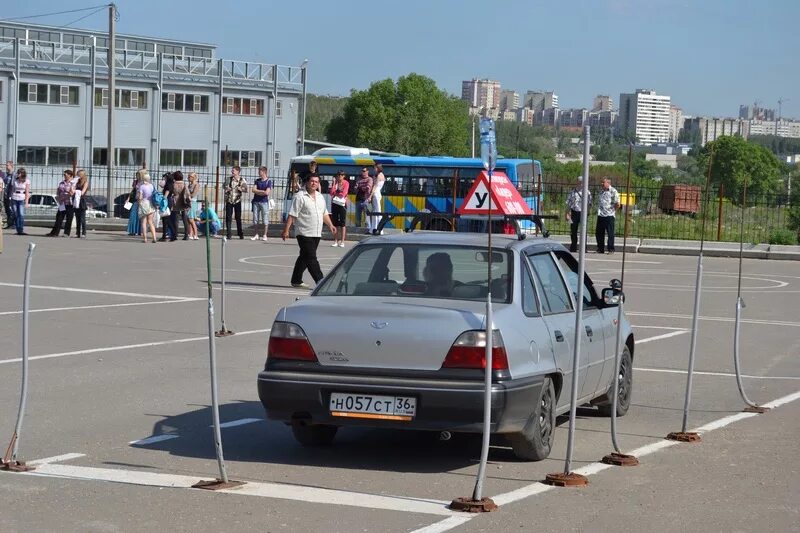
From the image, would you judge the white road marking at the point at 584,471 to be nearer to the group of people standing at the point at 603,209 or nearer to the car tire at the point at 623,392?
the car tire at the point at 623,392

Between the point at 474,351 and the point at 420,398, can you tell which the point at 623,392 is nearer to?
the point at 474,351

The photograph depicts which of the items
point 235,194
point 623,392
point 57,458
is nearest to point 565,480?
point 623,392

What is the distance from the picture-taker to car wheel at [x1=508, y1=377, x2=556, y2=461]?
8.29 metres

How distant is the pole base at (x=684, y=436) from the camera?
378 inches

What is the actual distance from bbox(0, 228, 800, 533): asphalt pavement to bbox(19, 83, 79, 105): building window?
62158mm

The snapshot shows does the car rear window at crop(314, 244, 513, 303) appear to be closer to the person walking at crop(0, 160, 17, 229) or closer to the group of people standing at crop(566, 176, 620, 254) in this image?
the group of people standing at crop(566, 176, 620, 254)

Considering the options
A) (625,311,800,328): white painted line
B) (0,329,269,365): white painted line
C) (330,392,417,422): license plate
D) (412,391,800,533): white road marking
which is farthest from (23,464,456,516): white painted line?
(625,311,800,328): white painted line

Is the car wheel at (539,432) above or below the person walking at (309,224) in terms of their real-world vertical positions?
below

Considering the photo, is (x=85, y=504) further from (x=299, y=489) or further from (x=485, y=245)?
(x=485, y=245)

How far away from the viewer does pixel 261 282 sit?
904 inches

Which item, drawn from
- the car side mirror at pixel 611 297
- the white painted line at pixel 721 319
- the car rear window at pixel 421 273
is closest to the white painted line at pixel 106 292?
the white painted line at pixel 721 319

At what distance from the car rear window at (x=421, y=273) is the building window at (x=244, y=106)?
8204 cm

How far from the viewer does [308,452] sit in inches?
348

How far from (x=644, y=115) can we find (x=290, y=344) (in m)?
5.99
